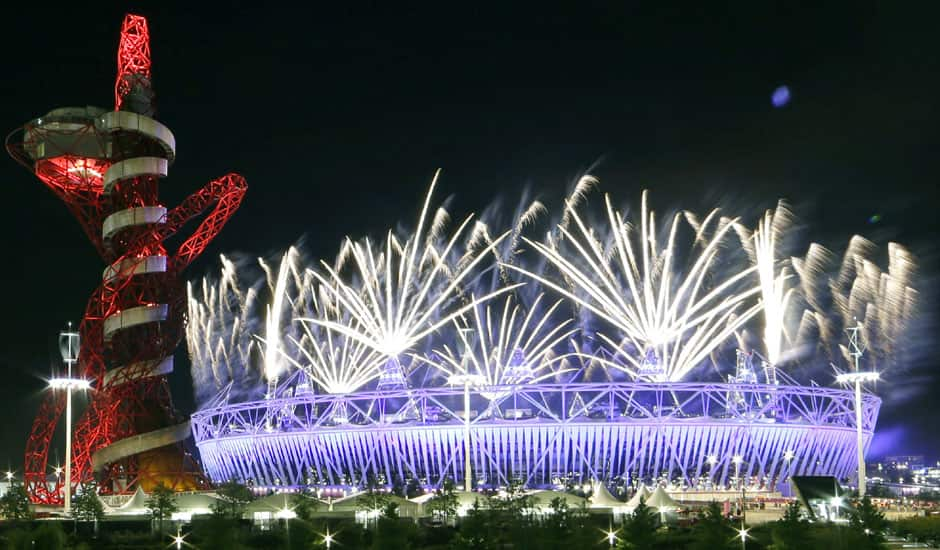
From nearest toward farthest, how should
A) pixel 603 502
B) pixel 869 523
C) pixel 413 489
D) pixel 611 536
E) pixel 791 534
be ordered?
1. pixel 791 534
2. pixel 869 523
3. pixel 611 536
4. pixel 603 502
5. pixel 413 489

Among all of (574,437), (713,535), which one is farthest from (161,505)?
(574,437)

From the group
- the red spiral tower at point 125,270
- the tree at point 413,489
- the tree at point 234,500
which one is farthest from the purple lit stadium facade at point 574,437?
the tree at point 234,500

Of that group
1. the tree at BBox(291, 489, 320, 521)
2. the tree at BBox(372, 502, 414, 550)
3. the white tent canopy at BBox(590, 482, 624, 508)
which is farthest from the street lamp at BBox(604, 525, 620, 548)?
the tree at BBox(291, 489, 320, 521)

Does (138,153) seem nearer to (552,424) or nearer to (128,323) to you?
(128,323)

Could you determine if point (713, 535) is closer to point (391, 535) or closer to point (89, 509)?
point (391, 535)

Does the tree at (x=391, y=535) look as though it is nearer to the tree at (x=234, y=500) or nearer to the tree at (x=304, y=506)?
the tree at (x=304, y=506)

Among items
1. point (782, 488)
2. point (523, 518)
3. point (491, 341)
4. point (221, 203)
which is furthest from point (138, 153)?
point (782, 488)
